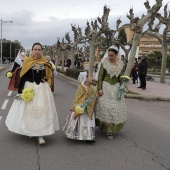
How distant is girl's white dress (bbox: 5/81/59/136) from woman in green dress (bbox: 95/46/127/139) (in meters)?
0.94

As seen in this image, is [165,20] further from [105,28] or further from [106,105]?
[106,105]

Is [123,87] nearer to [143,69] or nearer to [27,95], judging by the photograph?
[27,95]

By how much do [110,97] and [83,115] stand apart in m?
0.69

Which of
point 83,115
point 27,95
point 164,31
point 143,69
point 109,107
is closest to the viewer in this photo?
point 27,95

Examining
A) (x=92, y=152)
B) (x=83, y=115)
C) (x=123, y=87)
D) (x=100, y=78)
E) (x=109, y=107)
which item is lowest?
(x=92, y=152)

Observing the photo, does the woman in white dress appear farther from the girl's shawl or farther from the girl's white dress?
the girl's shawl

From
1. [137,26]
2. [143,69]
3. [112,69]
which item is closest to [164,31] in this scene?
[143,69]

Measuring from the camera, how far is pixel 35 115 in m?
5.50

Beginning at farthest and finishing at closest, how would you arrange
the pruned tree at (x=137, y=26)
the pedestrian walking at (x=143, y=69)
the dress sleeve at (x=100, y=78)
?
the pedestrian walking at (x=143, y=69), the pruned tree at (x=137, y=26), the dress sleeve at (x=100, y=78)

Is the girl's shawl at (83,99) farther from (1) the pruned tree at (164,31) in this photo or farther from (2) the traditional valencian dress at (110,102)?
(1) the pruned tree at (164,31)

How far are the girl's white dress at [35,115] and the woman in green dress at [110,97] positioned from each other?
940mm

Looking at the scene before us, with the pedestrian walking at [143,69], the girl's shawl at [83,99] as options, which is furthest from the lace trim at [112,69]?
the pedestrian walking at [143,69]

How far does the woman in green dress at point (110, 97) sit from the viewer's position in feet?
19.8

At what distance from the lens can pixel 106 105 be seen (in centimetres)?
602
